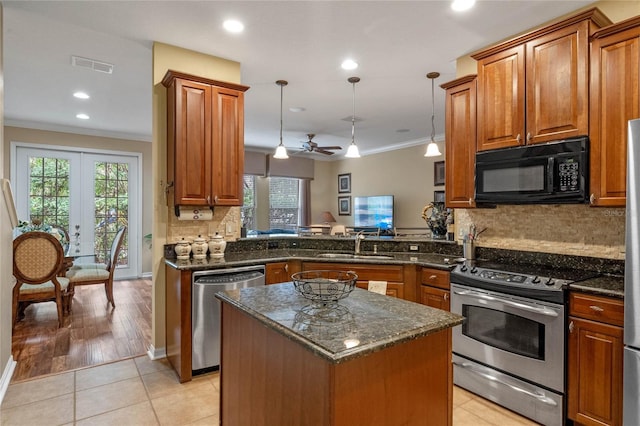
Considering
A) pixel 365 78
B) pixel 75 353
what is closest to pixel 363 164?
pixel 365 78

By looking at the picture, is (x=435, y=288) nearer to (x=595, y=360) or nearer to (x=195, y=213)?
(x=595, y=360)

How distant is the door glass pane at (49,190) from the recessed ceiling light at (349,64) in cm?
521

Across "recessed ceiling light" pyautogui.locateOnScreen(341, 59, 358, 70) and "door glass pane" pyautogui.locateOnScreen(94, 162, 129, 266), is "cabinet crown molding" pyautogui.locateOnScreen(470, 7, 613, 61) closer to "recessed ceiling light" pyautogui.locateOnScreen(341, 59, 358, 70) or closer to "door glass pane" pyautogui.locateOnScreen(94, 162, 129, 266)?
"recessed ceiling light" pyautogui.locateOnScreen(341, 59, 358, 70)

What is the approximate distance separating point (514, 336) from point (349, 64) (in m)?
2.77

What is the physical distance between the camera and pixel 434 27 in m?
2.83

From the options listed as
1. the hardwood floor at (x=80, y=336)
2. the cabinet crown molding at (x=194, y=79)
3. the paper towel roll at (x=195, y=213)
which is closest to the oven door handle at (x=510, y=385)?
the paper towel roll at (x=195, y=213)

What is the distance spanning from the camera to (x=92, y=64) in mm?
3518

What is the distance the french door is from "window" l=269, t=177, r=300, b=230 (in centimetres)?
306

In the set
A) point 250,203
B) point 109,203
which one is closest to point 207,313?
point 109,203

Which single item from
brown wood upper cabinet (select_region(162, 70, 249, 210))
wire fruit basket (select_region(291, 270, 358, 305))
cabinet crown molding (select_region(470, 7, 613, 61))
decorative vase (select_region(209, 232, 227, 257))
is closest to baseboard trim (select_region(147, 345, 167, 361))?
decorative vase (select_region(209, 232, 227, 257))

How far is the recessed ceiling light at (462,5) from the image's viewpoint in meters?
2.48

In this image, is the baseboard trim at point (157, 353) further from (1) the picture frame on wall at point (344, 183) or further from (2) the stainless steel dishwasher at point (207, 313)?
(1) the picture frame on wall at point (344, 183)

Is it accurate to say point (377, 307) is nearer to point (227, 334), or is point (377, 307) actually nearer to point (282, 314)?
point (282, 314)

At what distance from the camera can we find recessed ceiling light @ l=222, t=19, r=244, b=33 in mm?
2756
